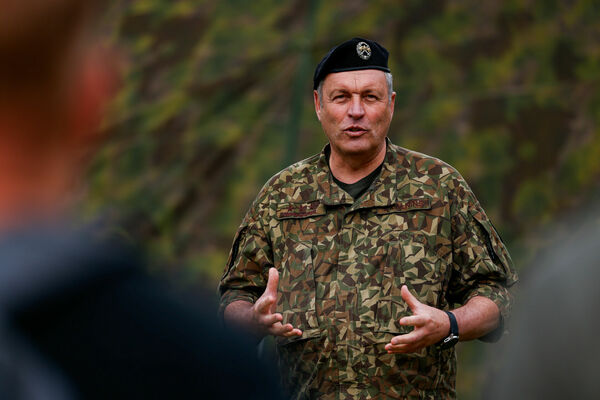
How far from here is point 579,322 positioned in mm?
1078

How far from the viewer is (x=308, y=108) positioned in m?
4.62

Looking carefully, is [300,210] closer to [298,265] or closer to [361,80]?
[298,265]

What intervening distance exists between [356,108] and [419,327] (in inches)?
28.8

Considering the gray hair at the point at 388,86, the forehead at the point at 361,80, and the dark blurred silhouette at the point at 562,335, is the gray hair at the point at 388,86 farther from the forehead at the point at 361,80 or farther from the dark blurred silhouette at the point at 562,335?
the dark blurred silhouette at the point at 562,335

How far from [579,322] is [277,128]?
142 inches

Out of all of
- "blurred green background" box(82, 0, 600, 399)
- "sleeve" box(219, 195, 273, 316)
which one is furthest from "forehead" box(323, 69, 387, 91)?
"blurred green background" box(82, 0, 600, 399)

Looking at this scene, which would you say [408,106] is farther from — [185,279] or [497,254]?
[497,254]

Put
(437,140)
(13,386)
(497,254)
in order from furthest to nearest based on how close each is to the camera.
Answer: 1. (437,140)
2. (497,254)
3. (13,386)

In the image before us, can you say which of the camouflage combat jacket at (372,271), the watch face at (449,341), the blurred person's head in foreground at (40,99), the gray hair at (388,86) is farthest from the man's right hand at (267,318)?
the blurred person's head in foreground at (40,99)

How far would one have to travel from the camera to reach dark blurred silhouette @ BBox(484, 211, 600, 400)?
1.07m

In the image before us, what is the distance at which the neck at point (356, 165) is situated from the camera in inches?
119

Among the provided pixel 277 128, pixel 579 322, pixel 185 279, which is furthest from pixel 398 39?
pixel 579 322

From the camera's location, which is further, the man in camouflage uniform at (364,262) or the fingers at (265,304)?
the man in camouflage uniform at (364,262)

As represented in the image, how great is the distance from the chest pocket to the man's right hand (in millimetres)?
69
